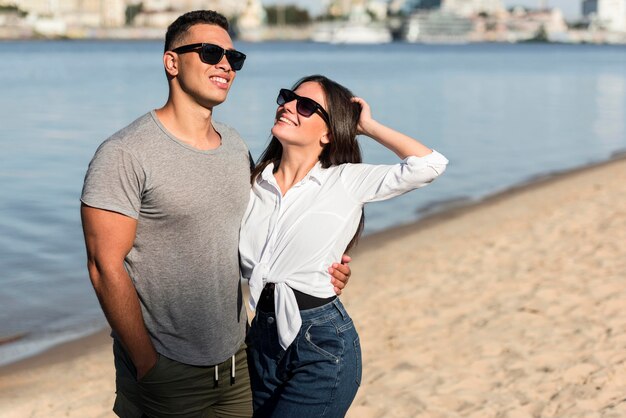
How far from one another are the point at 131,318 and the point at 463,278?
6.57 m

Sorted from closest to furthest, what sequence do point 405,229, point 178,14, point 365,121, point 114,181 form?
point 114,181 → point 365,121 → point 405,229 → point 178,14

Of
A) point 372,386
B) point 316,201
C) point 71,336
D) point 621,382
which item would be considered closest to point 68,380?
point 71,336

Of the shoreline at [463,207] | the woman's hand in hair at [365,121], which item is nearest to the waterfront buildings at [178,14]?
the shoreline at [463,207]

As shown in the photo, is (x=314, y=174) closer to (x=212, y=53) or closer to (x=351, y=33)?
(x=212, y=53)

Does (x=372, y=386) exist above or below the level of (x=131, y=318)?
below

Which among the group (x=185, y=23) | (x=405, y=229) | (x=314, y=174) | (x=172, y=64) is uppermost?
(x=185, y=23)

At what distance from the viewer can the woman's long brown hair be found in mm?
3223

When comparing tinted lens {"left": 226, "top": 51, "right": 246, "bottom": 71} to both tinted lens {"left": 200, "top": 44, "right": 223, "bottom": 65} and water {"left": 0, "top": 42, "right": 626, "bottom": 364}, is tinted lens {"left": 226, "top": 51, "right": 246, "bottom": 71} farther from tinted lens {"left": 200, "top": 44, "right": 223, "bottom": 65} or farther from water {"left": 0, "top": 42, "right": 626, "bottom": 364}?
water {"left": 0, "top": 42, "right": 626, "bottom": 364}

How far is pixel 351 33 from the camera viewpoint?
562 ft

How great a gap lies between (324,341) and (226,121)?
2681cm

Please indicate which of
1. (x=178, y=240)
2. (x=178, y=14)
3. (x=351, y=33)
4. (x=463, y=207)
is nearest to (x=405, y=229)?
(x=463, y=207)

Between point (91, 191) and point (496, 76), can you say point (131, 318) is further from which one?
point (496, 76)

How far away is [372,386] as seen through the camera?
19.7ft

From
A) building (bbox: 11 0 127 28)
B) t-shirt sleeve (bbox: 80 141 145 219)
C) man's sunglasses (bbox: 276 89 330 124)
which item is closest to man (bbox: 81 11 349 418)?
t-shirt sleeve (bbox: 80 141 145 219)
